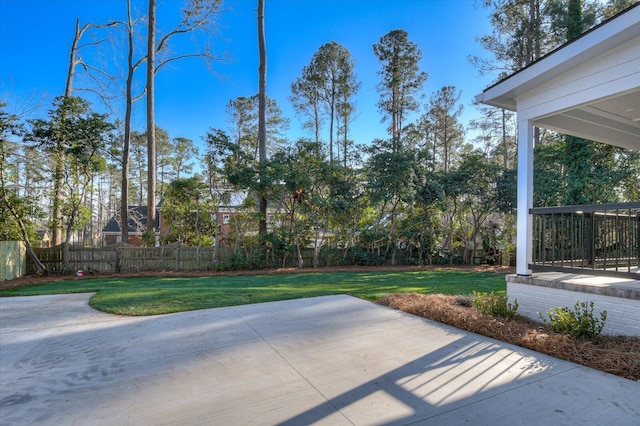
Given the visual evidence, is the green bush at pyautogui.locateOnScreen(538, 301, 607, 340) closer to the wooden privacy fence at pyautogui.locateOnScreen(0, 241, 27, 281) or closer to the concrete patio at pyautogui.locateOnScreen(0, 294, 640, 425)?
the concrete patio at pyautogui.locateOnScreen(0, 294, 640, 425)

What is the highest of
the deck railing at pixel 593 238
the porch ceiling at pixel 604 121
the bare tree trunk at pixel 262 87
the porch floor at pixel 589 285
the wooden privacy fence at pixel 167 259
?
the bare tree trunk at pixel 262 87

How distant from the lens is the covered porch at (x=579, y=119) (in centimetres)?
364

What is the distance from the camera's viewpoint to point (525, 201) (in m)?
4.70

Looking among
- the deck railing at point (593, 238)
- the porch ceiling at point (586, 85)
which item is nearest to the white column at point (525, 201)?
the deck railing at point (593, 238)

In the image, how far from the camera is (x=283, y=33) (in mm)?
16547

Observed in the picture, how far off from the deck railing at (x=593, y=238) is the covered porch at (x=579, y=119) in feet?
0.06

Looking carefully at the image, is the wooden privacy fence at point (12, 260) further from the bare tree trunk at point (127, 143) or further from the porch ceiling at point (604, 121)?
the porch ceiling at point (604, 121)

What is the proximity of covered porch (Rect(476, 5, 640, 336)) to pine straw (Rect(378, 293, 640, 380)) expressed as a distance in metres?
0.41

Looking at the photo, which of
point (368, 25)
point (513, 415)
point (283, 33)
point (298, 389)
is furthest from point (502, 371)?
point (368, 25)

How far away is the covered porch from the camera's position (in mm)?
3637

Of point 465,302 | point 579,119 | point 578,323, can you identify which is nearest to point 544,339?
point 578,323

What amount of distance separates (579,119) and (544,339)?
3732mm

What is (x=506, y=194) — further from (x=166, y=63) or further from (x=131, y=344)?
(x=166, y=63)

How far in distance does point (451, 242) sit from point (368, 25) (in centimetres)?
1275
